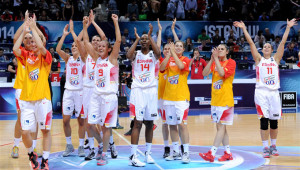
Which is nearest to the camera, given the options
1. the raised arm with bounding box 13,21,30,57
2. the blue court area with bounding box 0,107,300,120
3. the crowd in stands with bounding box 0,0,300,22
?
the raised arm with bounding box 13,21,30,57

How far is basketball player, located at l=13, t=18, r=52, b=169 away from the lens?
796 cm

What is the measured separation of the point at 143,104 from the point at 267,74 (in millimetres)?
2753

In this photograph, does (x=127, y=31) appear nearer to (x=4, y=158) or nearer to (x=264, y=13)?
(x=264, y=13)

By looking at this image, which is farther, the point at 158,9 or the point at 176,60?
the point at 158,9

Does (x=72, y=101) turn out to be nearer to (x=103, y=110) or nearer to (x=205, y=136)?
(x=103, y=110)

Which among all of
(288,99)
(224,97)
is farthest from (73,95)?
(288,99)

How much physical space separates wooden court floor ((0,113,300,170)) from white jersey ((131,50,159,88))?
264 centimetres

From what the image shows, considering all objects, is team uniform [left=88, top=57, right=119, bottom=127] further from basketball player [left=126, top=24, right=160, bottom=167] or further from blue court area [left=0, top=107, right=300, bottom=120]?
blue court area [left=0, top=107, right=300, bottom=120]

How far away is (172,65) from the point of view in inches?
365

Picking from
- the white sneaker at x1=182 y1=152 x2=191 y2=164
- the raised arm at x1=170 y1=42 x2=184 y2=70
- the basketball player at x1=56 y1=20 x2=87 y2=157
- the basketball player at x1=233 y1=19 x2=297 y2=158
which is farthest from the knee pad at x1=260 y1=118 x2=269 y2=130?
the basketball player at x1=56 y1=20 x2=87 y2=157

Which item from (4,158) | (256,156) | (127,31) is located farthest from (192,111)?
(4,158)

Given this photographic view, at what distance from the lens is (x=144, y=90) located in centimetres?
891

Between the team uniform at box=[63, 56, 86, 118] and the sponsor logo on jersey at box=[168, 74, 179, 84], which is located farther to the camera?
the team uniform at box=[63, 56, 86, 118]

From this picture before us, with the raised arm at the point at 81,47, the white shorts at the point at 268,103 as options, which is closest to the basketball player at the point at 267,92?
the white shorts at the point at 268,103
